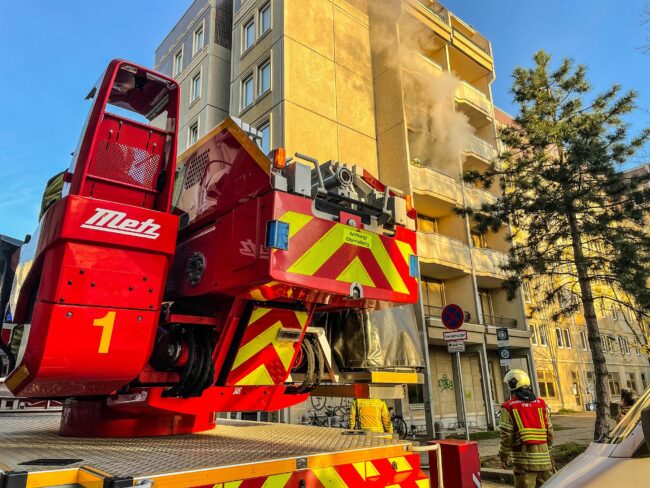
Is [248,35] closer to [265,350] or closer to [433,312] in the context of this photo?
[433,312]

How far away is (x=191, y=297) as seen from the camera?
328 centimetres

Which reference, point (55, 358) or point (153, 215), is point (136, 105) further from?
point (55, 358)

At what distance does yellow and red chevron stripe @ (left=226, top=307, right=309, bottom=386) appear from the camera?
3234 mm

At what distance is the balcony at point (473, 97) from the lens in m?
21.4

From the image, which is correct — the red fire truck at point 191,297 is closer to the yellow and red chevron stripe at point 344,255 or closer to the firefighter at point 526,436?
the yellow and red chevron stripe at point 344,255

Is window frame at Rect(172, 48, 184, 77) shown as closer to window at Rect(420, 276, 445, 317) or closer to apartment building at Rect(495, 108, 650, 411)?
window at Rect(420, 276, 445, 317)

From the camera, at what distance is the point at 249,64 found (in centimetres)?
1886

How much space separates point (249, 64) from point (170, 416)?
1766 centimetres

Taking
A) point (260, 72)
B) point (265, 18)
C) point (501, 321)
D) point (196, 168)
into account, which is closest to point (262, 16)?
point (265, 18)

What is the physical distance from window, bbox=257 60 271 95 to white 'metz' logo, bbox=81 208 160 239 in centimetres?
1592

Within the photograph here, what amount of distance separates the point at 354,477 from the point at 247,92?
18.2 meters

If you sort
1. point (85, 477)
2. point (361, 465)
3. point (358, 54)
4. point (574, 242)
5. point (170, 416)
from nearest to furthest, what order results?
point (85, 477) < point (361, 465) < point (170, 416) < point (574, 242) < point (358, 54)

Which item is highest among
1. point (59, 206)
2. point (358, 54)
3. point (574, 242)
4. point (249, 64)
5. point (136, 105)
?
point (358, 54)

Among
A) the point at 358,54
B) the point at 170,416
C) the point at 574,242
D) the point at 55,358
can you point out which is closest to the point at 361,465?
the point at 170,416
